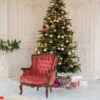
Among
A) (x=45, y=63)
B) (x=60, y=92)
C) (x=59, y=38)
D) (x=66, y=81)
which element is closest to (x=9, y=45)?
(x=59, y=38)

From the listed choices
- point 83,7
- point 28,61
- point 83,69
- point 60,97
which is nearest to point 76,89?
point 60,97

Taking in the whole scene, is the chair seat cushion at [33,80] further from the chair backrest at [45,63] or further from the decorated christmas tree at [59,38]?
the decorated christmas tree at [59,38]

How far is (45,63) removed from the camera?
268 inches

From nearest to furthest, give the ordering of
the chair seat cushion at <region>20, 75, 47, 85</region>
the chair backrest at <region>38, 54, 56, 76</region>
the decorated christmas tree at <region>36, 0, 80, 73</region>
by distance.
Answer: the chair seat cushion at <region>20, 75, 47, 85</region>, the chair backrest at <region>38, 54, 56, 76</region>, the decorated christmas tree at <region>36, 0, 80, 73</region>

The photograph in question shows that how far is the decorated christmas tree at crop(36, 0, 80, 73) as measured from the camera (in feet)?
24.9

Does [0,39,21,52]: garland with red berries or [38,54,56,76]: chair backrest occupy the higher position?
[0,39,21,52]: garland with red berries

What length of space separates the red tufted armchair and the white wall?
175cm

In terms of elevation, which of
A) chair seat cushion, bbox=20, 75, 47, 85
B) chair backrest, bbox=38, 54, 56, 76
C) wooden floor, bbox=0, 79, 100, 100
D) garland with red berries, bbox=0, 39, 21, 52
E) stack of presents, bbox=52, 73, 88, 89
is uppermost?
garland with red berries, bbox=0, 39, 21, 52

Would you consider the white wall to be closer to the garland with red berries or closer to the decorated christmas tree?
the garland with red berries

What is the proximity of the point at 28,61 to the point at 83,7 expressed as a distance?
7.83ft

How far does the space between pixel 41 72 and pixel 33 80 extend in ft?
1.84

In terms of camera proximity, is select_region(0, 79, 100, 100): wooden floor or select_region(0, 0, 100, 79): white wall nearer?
select_region(0, 79, 100, 100): wooden floor

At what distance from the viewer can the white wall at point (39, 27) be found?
27.6ft

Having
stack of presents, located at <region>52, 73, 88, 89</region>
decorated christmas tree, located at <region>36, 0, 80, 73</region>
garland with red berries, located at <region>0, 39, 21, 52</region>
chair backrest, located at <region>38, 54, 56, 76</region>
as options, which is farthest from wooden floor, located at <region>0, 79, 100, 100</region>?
garland with red berries, located at <region>0, 39, 21, 52</region>
